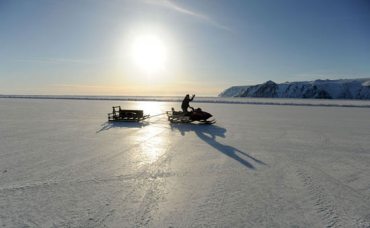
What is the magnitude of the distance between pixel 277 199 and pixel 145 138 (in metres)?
7.35

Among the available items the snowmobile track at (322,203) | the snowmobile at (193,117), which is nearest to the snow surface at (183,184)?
the snowmobile track at (322,203)

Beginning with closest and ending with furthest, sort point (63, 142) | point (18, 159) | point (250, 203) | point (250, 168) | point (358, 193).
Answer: point (250, 203)
point (358, 193)
point (250, 168)
point (18, 159)
point (63, 142)

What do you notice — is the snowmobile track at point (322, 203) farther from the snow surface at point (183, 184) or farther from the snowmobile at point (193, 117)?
the snowmobile at point (193, 117)

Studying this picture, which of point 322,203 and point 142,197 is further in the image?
point 142,197

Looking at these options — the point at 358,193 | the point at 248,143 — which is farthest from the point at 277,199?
the point at 248,143

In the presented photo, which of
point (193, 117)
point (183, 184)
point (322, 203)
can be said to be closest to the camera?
point (322, 203)

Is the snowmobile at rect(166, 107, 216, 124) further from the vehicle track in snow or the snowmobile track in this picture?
the snowmobile track

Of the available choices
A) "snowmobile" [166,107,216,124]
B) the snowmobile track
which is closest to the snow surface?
the snowmobile track

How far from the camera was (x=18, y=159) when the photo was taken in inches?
302

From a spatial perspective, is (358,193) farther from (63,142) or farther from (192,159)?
(63,142)

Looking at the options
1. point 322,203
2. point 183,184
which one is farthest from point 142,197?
point 322,203

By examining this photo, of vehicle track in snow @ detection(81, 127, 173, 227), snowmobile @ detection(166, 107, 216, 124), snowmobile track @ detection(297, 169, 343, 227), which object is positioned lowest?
snowmobile track @ detection(297, 169, 343, 227)

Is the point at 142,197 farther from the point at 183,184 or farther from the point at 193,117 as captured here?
the point at 193,117

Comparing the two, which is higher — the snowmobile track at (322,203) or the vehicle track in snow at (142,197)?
the vehicle track in snow at (142,197)
